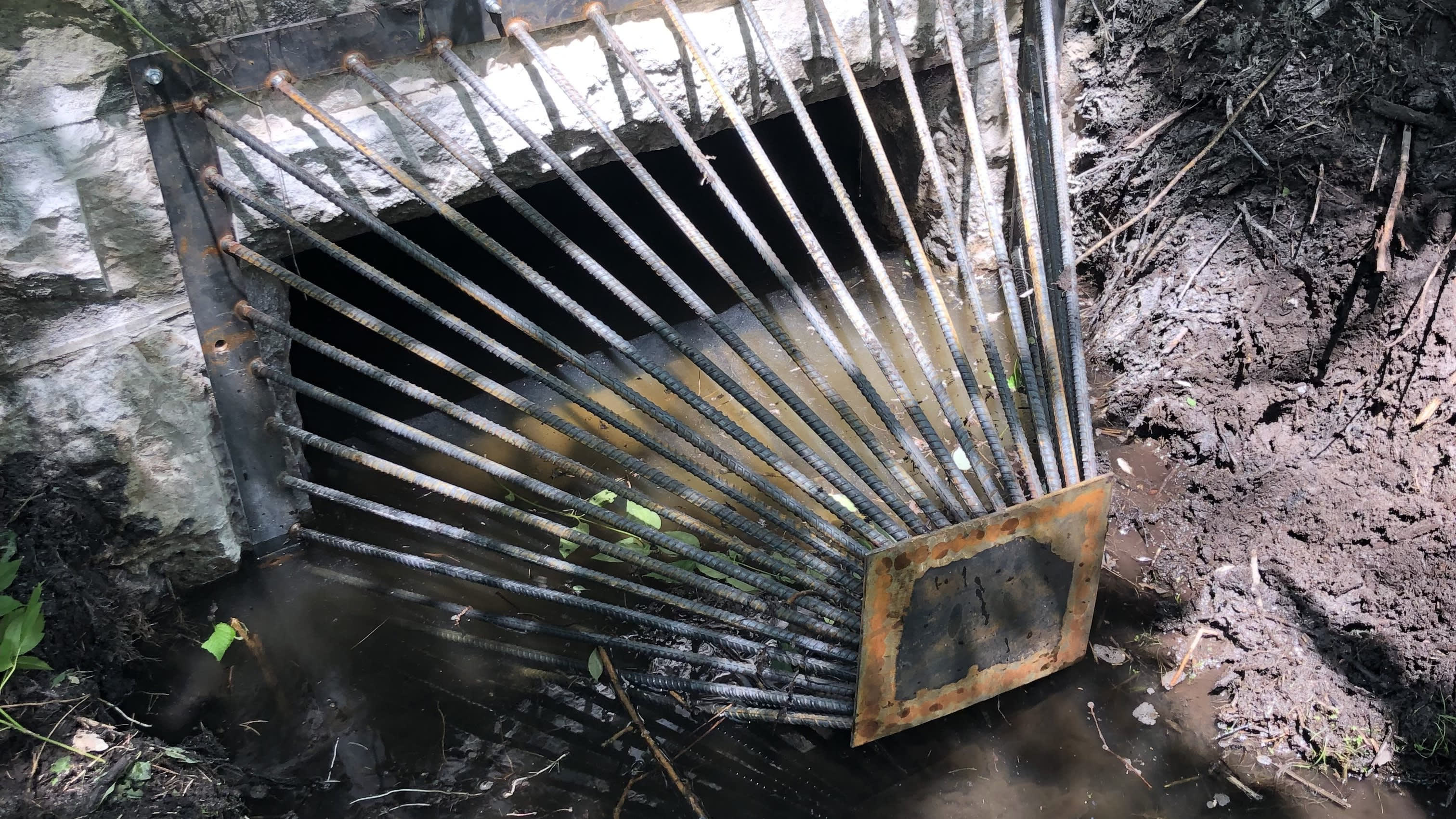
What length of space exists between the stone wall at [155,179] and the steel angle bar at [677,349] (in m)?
0.16

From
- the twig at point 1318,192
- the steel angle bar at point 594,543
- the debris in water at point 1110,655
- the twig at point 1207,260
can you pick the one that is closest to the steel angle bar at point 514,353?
the steel angle bar at point 594,543

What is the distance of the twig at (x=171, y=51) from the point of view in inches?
99.5

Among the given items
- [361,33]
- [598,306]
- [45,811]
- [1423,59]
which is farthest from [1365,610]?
[45,811]

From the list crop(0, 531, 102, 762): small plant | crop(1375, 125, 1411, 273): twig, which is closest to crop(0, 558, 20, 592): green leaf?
crop(0, 531, 102, 762): small plant

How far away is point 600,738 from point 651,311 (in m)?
1.17

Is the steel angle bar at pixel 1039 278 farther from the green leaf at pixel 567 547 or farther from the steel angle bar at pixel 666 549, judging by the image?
the green leaf at pixel 567 547

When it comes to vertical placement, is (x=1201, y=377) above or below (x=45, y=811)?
above

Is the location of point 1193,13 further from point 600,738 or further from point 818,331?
point 600,738

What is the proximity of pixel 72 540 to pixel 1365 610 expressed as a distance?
356 cm

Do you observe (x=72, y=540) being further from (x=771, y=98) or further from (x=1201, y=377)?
(x=1201, y=377)

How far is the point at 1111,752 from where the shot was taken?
8.98 feet

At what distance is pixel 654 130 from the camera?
3.38 meters

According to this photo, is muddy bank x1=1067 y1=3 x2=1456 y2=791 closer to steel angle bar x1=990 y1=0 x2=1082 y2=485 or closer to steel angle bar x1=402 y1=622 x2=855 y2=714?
steel angle bar x1=990 y1=0 x2=1082 y2=485

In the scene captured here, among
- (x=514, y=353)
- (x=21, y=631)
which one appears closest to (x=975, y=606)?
(x=514, y=353)
